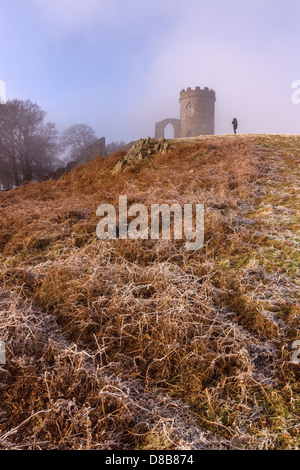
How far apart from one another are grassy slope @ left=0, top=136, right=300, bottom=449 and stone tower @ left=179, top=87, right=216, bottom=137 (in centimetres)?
4744

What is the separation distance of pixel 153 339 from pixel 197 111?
5186 centimetres

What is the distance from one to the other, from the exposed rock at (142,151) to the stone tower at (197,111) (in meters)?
37.9

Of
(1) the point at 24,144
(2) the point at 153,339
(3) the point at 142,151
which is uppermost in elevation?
(1) the point at 24,144

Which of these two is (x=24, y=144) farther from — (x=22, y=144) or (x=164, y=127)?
(x=164, y=127)

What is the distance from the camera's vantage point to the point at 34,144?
29.1m

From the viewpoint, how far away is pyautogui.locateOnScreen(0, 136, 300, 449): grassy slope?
2.46 meters

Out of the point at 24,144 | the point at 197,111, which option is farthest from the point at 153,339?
the point at 197,111

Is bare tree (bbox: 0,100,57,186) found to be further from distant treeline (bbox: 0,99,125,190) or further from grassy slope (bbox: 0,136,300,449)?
grassy slope (bbox: 0,136,300,449)

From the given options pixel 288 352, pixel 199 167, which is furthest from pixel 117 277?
pixel 199 167

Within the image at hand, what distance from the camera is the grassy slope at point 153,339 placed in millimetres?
2465

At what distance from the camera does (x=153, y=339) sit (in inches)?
132

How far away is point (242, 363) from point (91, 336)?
1.76 meters
